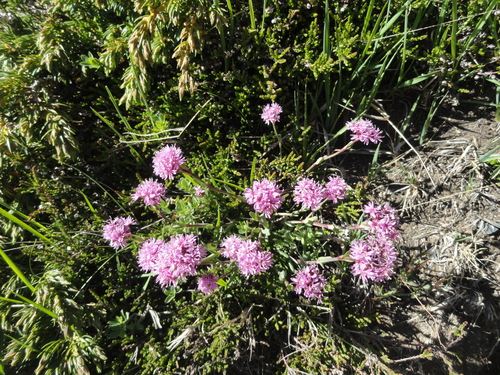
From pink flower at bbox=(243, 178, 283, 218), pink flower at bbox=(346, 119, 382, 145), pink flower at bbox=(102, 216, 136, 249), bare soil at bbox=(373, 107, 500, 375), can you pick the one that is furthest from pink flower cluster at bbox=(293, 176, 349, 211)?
pink flower at bbox=(102, 216, 136, 249)

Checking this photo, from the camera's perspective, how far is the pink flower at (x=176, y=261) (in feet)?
6.14

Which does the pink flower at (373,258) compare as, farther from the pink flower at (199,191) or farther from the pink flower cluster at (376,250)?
the pink flower at (199,191)

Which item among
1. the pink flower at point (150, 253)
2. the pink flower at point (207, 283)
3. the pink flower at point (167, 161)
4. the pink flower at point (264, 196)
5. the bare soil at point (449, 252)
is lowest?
the bare soil at point (449, 252)

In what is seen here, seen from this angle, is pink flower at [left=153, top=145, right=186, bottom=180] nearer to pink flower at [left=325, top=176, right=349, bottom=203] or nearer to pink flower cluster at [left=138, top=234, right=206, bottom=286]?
A: pink flower cluster at [left=138, top=234, right=206, bottom=286]

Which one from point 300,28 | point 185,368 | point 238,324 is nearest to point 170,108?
point 300,28

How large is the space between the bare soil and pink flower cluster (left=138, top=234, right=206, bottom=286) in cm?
147

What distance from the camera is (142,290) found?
2473 mm

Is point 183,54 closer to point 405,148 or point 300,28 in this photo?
point 300,28

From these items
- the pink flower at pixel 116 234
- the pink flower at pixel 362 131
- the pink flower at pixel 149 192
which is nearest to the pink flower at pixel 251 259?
the pink flower at pixel 149 192

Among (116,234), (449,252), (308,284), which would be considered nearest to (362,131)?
(308,284)

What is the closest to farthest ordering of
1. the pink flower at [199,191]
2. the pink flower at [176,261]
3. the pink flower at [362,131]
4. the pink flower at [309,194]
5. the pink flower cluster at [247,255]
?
the pink flower at [176,261]
the pink flower cluster at [247,255]
the pink flower at [309,194]
the pink flower at [362,131]
the pink flower at [199,191]

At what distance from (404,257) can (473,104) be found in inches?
50.0

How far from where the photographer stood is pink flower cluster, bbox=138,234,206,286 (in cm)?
187

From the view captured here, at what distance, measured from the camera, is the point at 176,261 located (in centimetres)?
187
